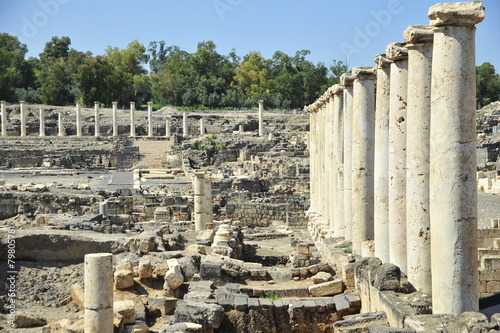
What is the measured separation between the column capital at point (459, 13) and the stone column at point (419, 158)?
1.07m

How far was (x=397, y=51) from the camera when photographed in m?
9.27

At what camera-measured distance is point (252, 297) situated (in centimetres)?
1104

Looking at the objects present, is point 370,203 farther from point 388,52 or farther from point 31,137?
point 31,137

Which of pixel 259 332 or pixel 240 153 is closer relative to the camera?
pixel 259 332

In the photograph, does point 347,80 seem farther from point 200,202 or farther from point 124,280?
point 200,202

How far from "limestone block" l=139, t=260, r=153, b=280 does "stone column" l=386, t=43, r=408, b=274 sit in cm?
513

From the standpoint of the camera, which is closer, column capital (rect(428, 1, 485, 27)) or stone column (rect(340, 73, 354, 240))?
column capital (rect(428, 1, 485, 27))

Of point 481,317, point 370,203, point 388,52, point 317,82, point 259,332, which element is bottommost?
point 259,332

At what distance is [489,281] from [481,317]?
525 cm

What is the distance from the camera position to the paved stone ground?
19.0 metres

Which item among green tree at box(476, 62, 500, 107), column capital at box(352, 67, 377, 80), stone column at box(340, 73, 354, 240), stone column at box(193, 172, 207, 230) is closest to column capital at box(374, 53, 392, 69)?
column capital at box(352, 67, 377, 80)

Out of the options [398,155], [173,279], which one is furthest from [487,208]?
[398,155]

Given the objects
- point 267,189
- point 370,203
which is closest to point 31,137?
point 267,189

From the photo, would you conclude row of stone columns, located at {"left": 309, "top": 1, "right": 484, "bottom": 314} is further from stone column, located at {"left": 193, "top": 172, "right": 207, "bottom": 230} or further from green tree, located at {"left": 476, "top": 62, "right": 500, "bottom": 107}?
green tree, located at {"left": 476, "top": 62, "right": 500, "bottom": 107}
